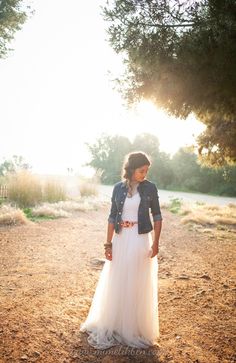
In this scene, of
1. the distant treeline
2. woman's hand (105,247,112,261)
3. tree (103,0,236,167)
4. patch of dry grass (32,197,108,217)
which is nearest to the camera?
woman's hand (105,247,112,261)

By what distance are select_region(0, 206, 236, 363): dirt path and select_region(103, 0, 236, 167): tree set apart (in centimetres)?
301

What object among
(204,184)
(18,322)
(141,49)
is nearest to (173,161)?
(204,184)

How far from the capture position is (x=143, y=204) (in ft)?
12.0

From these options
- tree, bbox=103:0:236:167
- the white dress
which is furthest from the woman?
tree, bbox=103:0:236:167

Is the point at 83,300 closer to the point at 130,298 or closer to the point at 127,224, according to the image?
the point at 130,298

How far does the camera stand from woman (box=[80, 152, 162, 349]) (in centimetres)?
363

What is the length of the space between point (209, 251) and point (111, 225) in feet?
17.9

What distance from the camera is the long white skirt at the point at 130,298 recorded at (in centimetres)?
362

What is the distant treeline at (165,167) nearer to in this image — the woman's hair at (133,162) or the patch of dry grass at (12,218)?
the patch of dry grass at (12,218)

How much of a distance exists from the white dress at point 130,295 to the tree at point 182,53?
110 inches

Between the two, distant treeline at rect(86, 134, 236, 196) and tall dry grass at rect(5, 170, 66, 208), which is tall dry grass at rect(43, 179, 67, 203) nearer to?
tall dry grass at rect(5, 170, 66, 208)

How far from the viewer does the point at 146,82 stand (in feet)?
21.9

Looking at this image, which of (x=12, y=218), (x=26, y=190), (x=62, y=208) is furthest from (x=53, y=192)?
(x=12, y=218)

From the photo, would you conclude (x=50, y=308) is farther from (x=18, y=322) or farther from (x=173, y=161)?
(x=173, y=161)
